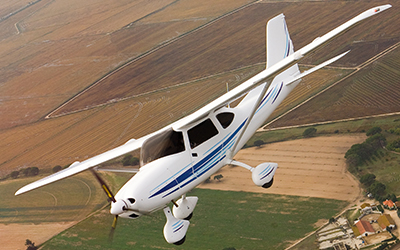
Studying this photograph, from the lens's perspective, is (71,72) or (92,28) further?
(92,28)

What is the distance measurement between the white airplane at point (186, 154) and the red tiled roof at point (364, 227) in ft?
58.7

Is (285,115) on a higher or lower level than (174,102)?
lower

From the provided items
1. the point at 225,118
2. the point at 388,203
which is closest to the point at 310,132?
the point at 388,203

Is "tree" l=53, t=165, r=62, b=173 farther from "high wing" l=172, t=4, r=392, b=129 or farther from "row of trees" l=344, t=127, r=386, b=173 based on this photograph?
"high wing" l=172, t=4, r=392, b=129

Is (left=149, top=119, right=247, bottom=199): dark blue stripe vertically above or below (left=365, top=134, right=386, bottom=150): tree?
below

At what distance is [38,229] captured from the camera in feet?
131

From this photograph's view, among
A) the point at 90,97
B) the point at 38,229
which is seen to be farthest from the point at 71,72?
the point at 38,229

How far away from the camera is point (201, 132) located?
17672mm

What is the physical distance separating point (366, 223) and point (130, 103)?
108 feet

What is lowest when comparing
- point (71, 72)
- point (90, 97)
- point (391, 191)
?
point (391, 191)

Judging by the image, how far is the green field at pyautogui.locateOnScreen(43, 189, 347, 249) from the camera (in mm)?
34500

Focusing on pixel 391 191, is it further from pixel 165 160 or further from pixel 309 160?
pixel 165 160

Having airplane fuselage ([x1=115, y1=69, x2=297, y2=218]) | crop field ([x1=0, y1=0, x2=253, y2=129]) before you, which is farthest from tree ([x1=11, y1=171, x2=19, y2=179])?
airplane fuselage ([x1=115, y1=69, x2=297, y2=218])

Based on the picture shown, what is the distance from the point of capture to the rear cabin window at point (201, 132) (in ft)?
57.0
